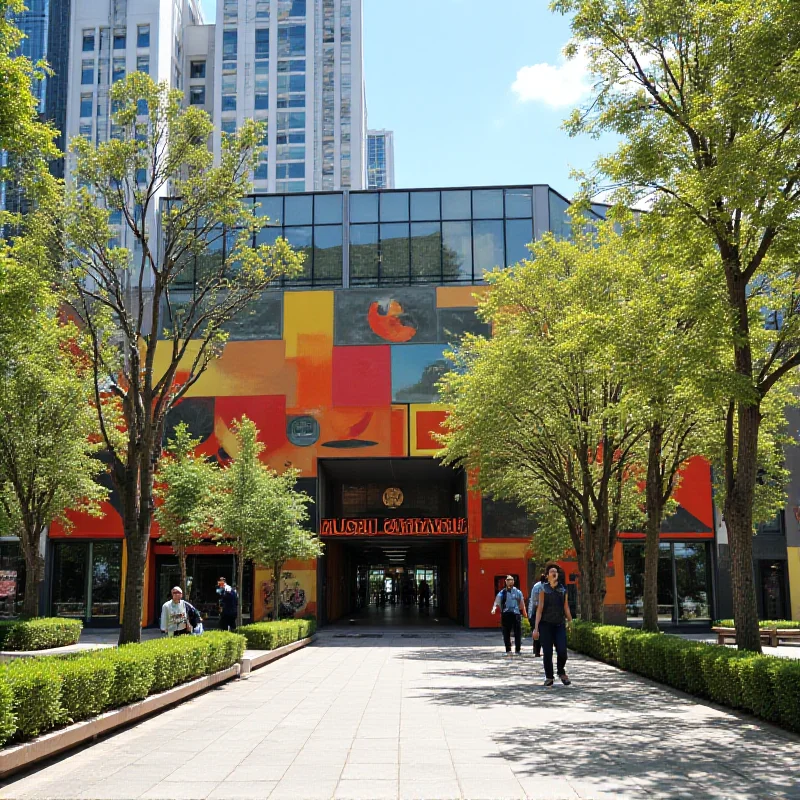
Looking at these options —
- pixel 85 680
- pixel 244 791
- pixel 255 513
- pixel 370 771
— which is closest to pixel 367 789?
pixel 370 771

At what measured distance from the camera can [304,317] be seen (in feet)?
127

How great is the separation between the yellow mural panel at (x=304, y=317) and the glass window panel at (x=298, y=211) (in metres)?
4.70

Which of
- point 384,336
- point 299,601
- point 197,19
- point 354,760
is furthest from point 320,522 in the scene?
point 197,19

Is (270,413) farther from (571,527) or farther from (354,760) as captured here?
(354,760)

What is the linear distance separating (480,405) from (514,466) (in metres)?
3.43

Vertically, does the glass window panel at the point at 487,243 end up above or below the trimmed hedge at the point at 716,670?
above

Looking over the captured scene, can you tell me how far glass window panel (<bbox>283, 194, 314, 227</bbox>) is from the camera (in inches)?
1646

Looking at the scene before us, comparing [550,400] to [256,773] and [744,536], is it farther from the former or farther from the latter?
[256,773]

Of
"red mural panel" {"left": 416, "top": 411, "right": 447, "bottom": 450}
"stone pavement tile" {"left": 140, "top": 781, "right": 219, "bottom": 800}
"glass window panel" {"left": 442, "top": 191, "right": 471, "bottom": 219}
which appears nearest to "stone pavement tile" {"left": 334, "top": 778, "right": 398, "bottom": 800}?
"stone pavement tile" {"left": 140, "top": 781, "right": 219, "bottom": 800}

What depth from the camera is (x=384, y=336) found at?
38.1 metres

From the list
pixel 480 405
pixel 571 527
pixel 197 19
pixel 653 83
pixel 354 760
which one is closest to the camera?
pixel 354 760

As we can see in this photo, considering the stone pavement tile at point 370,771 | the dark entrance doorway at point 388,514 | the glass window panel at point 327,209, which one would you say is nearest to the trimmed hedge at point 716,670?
Answer: the stone pavement tile at point 370,771

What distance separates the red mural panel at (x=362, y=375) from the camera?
1479 inches

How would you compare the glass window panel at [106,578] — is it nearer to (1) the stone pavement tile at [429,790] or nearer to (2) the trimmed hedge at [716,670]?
(2) the trimmed hedge at [716,670]
